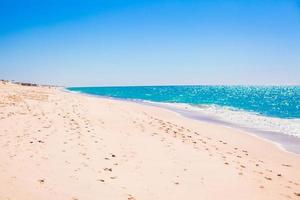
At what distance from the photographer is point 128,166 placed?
923cm

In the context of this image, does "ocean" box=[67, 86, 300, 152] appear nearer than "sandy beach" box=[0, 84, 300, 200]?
No

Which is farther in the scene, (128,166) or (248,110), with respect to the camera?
(248,110)

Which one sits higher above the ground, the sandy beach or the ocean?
the sandy beach

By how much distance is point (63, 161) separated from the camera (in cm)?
900

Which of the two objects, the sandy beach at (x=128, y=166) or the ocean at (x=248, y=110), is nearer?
the sandy beach at (x=128, y=166)

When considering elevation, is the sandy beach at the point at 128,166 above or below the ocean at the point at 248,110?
above

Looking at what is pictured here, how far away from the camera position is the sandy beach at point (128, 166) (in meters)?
7.17

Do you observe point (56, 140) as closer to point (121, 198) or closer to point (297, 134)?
point (121, 198)

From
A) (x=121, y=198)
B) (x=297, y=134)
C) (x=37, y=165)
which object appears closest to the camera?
(x=121, y=198)

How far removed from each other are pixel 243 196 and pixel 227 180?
111 centimetres

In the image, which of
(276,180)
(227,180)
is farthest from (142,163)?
(276,180)

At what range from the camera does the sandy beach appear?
7.17 metres

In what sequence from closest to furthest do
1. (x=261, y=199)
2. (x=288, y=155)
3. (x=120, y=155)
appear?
(x=261, y=199)
(x=120, y=155)
(x=288, y=155)

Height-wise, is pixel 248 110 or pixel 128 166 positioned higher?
pixel 128 166
